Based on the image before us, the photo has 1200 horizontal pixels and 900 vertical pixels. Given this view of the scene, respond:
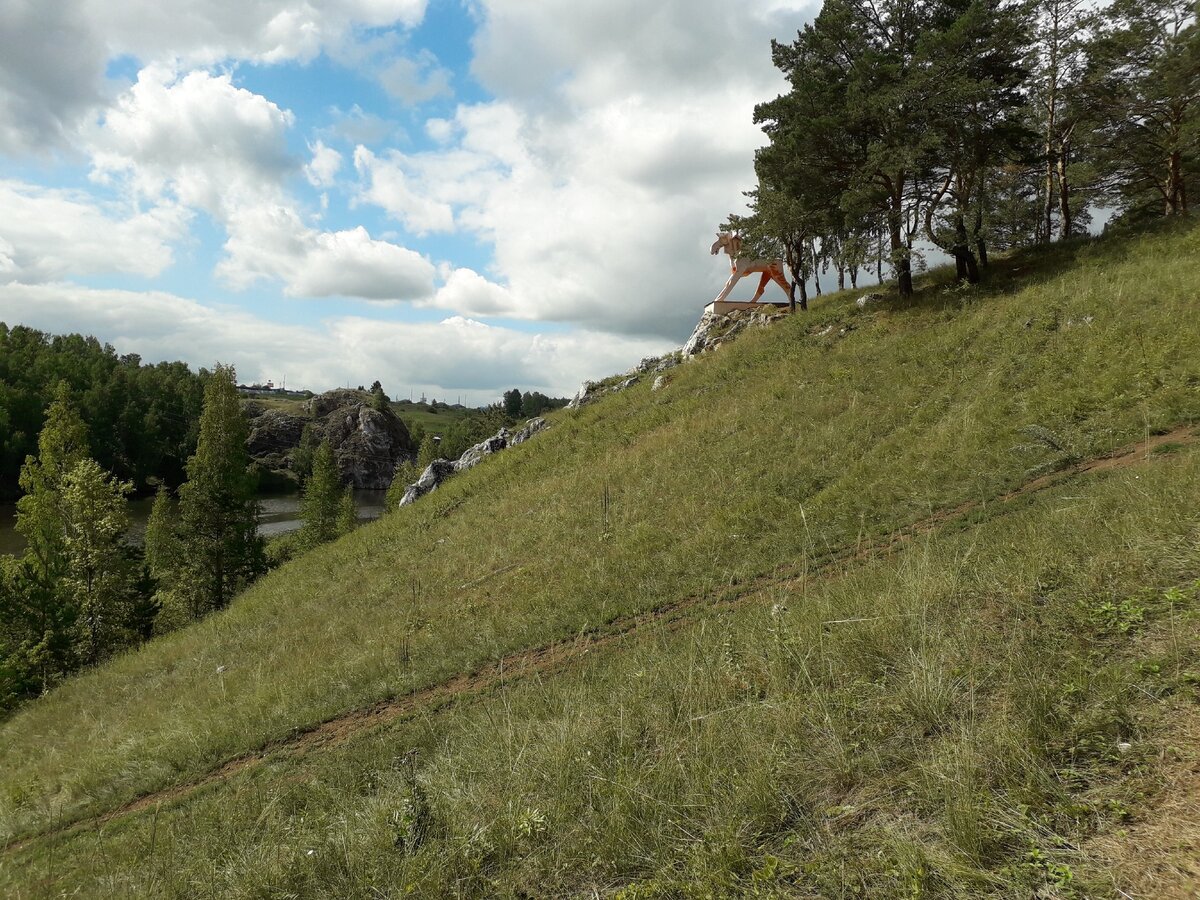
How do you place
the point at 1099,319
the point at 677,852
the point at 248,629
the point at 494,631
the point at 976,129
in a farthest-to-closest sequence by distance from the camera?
the point at 976,129, the point at 248,629, the point at 1099,319, the point at 494,631, the point at 677,852

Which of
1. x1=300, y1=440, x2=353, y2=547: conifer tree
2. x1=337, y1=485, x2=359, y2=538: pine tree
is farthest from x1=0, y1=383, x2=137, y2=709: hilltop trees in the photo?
x1=337, y1=485, x2=359, y2=538: pine tree

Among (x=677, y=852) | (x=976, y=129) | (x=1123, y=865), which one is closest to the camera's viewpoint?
(x=1123, y=865)

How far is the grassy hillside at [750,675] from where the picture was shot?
114 inches

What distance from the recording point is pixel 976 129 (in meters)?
20.1

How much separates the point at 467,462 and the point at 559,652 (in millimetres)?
23547

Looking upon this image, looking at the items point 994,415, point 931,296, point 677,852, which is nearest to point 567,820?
point 677,852

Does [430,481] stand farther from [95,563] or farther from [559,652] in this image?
[559,652]

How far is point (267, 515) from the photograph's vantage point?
249 feet

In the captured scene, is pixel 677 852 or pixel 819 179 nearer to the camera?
pixel 677 852

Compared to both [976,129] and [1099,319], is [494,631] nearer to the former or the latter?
[1099,319]

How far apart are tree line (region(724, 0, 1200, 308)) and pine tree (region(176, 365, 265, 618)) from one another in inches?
1076

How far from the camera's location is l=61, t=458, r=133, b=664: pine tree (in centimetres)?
2367

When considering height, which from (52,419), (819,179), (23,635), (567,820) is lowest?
(23,635)

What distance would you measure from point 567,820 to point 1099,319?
57.8 ft
